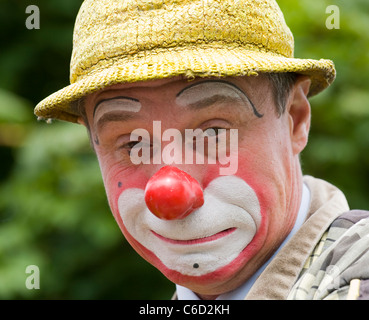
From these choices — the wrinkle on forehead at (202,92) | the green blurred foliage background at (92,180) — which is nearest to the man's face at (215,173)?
the wrinkle on forehead at (202,92)

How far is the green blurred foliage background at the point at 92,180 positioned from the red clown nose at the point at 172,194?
203 centimetres

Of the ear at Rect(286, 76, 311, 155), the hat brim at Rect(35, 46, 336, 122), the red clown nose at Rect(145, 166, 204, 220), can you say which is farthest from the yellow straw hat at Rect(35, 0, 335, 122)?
the red clown nose at Rect(145, 166, 204, 220)

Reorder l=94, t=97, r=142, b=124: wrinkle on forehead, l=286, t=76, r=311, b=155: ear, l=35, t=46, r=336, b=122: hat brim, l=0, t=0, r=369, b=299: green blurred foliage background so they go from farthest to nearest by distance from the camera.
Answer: l=0, t=0, r=369, b=299: green blurred foliage background < l=286, t=76, r=311, b=155: ear < l=94, t=97, r=142, b=124: wrinkle on forehead < l=35, t=46, r=336, b=122: hat brim

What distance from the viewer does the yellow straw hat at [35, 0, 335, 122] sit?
4.51 ft

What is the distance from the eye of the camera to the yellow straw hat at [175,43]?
137 cm

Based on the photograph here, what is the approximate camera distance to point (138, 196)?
5.04 feet

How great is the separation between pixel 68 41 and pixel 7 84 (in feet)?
1.80

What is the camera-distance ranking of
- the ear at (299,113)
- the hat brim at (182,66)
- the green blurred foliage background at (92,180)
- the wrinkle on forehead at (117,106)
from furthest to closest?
the green blurred foliage background at (92,180)
the ear at (299,113)
the wrinkle on forehead at (117,106)
the hat brim at (182,66)

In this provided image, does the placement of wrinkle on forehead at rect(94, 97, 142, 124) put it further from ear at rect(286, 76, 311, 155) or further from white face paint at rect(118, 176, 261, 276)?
ear at rect(286, 76, 311, 155)

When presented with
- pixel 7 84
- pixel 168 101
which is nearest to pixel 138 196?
pixel 168 101

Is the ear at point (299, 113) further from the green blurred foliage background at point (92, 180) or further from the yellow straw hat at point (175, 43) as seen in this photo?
the green blurred foliage background at point (92, 180)

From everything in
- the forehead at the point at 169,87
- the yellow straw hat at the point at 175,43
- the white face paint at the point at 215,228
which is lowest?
the white face paint at the point at 215,228

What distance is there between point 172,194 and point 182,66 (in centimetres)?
30

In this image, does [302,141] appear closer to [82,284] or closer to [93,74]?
[93,74]
